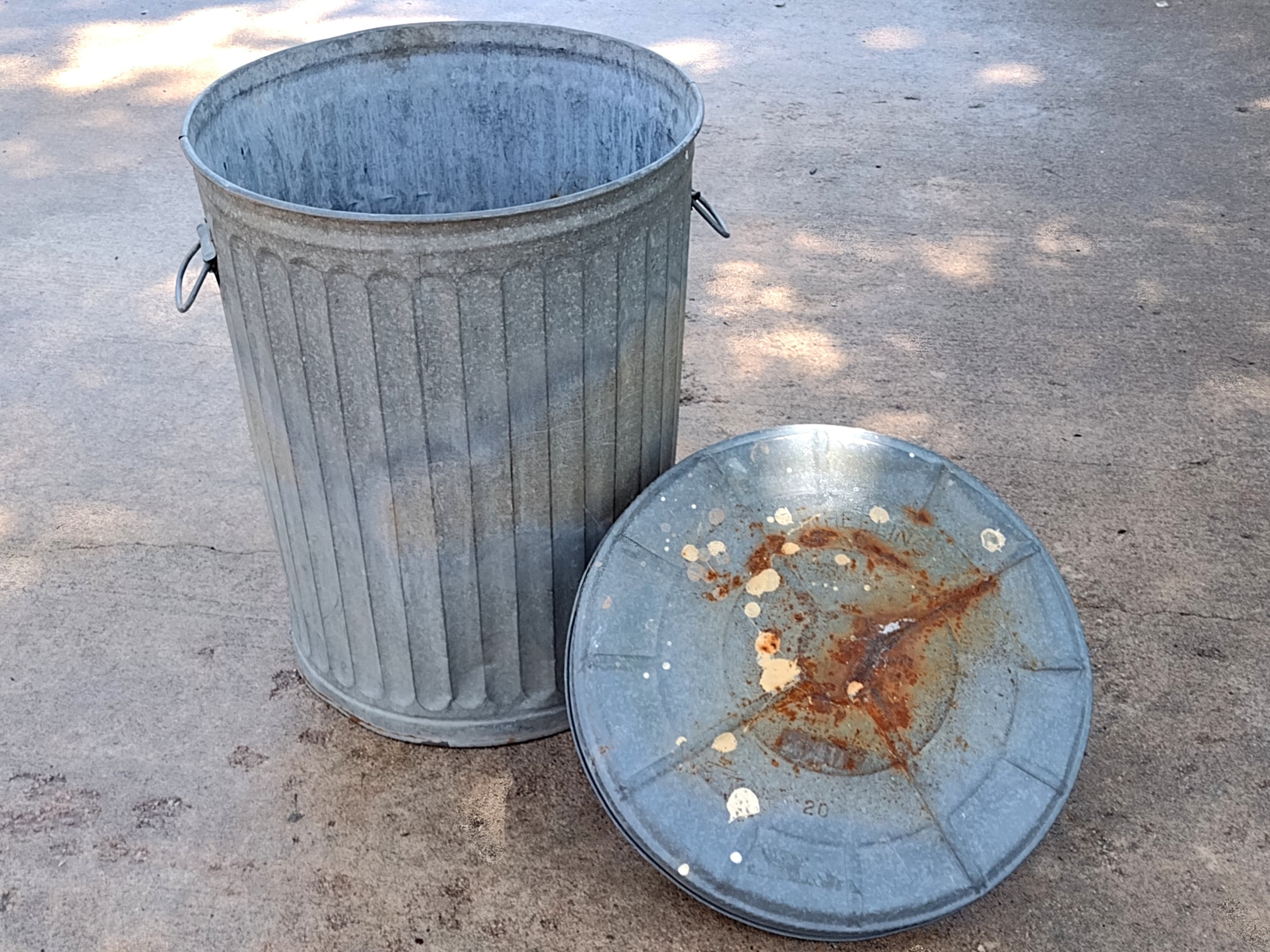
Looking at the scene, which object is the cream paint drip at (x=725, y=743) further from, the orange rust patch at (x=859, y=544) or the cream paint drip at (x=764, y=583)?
the orange rust patch at (x=859, y=544)

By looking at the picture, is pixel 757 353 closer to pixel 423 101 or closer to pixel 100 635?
pixel 423 101

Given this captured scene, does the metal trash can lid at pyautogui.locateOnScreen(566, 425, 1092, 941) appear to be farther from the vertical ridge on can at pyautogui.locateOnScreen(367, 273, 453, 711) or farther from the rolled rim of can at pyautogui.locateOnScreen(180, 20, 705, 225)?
the rolled rim of can at pyautogui.locateOnScreen(180, 20, 705, 225)

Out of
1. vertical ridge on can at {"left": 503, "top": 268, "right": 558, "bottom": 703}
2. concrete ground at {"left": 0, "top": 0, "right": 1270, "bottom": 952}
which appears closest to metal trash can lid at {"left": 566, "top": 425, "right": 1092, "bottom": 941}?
vertical ridge on can at {"left": 503, "top": 268, "right": 558, "bottom": 703}

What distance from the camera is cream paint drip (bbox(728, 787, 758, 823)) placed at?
1.71 m

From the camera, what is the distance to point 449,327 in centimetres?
164

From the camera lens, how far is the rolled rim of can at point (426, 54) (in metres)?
1.55

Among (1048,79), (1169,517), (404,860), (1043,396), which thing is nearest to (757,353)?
(1043,396)

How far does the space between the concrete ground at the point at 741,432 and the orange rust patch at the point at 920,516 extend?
2.05ft

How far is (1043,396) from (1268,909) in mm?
Answer: 1594

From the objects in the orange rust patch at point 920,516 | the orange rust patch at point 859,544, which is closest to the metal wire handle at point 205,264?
the orange rust patch at point 859,544

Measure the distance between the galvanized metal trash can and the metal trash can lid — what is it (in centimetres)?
20

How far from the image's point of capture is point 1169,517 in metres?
2.77

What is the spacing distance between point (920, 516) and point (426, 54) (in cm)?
124

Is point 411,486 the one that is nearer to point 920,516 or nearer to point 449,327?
point 449,327
